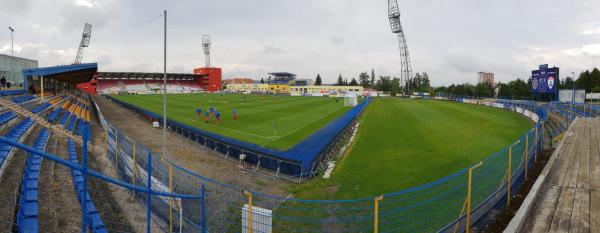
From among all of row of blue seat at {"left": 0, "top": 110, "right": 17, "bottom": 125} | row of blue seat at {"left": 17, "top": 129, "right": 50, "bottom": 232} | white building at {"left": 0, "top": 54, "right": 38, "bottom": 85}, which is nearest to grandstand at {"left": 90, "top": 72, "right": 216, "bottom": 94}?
white building at {"left": 0, "top": 54, "right": 38, "bottom": 85}

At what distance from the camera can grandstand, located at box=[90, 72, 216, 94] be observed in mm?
119438

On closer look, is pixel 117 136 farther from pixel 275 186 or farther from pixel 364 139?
pixel 364 139

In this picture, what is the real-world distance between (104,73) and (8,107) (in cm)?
11654

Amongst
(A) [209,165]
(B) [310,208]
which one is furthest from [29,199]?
(A) [209,165]

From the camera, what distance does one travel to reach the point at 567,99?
39.9 meters

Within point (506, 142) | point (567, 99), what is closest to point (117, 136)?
point (506, 142)

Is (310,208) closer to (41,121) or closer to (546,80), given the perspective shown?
(41,121)

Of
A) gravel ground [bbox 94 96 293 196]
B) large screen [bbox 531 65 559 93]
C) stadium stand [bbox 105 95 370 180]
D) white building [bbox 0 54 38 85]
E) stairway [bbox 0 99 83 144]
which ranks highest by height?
white building [bbox 0 54 38 85]

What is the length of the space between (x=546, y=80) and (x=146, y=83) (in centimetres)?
12722

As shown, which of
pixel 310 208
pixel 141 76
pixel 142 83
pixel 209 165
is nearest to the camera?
pixel 310 208

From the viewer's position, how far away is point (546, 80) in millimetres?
42500

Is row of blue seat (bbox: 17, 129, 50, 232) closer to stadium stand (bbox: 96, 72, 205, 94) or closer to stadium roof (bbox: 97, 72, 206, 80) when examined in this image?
stadium stand (bbox: 96, 72, 205, 94)

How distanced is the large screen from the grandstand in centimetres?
10906

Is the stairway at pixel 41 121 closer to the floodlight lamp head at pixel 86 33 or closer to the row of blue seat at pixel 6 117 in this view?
the row of blue seat at pixel 6 117
